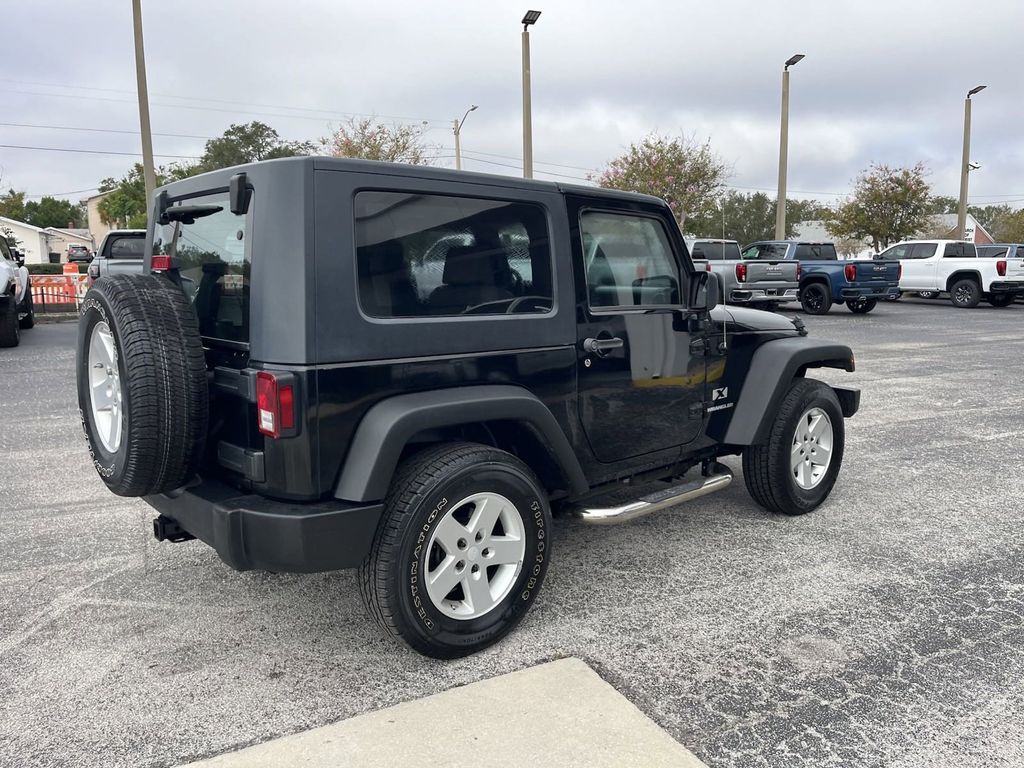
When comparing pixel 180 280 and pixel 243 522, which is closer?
pixel 243 522

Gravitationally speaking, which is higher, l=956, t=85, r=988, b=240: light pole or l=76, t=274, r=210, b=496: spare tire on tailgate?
l=956, t=85, r=988, b=240: light pole

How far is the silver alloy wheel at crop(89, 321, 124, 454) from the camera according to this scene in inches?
128

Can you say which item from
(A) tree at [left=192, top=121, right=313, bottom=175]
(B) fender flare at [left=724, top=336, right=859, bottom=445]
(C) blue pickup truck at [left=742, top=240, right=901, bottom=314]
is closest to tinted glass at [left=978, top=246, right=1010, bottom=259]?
(C) blue pickup truck at [left=742, top=240, right=901, bottom=314]

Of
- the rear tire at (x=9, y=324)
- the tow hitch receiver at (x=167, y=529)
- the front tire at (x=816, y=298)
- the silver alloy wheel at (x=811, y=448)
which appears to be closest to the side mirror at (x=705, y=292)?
the silver alloy wheel at (x=811, y=448)

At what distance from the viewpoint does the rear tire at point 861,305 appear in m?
20.4

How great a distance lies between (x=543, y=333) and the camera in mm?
3543

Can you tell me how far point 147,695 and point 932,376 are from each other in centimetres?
986

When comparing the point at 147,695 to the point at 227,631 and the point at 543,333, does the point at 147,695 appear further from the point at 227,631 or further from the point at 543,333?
the point at 543,333

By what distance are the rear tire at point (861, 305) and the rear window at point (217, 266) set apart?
19.3m

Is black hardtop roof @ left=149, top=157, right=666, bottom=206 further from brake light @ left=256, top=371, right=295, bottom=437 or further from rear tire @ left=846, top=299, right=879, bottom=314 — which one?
rear tire @ left=846, top=299, right=879, bottom=314

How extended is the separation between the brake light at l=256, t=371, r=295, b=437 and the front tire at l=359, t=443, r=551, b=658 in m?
0.48

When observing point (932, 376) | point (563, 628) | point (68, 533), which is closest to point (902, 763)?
point (563, 628)

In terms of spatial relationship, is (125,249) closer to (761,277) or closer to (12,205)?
(761,277)

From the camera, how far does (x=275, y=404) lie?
2.83 meters
